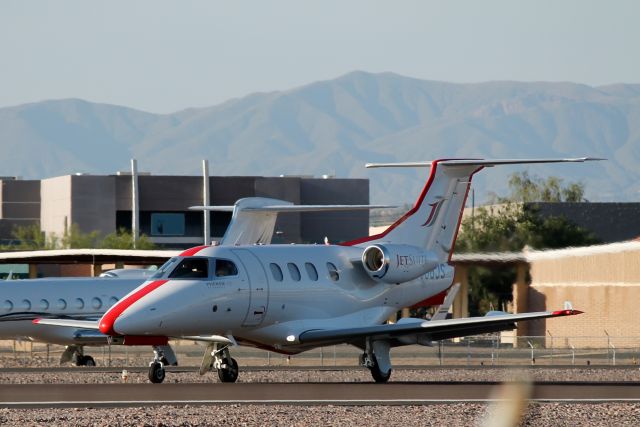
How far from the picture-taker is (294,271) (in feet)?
100

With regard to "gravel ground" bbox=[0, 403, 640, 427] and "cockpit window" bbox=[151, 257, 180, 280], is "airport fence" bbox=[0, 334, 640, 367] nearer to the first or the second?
"cockpit window" bbox=[151, 257, 180, 280]

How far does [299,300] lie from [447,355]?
17214 mm

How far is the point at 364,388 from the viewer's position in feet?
90.8

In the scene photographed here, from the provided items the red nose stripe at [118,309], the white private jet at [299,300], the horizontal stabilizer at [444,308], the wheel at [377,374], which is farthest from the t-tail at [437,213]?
the red nose stripe at [118,309]

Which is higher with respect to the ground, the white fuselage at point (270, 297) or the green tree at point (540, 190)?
the green tree at point (540, 190)

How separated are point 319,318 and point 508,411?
2159cm

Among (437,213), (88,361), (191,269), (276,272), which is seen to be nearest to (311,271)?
(276,272)

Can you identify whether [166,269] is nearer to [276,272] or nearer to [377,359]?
[276,272]

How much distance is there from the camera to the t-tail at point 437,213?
3372 centimetres

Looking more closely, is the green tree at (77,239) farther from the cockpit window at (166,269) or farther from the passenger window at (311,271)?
the cockpit window at (166,269)

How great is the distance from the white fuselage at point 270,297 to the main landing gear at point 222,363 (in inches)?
32.9

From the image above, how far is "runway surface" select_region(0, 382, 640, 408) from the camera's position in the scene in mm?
24047

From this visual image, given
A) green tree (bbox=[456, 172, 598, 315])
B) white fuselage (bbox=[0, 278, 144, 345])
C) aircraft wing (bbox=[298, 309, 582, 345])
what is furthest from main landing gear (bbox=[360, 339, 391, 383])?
green tree (bbox=[456, 172, 598, 315])

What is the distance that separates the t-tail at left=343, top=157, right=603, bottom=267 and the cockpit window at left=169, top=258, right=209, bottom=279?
5.36 metres
